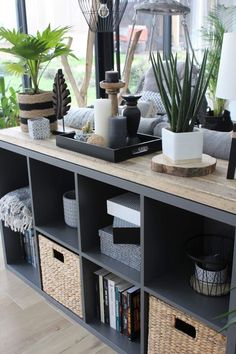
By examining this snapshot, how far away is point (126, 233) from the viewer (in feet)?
5.25

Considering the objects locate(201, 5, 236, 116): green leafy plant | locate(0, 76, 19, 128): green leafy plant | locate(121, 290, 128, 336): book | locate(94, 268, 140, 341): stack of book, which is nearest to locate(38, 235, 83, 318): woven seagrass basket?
locate(94, 268, 140, 341): stack of book

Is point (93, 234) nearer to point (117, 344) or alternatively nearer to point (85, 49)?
point (117, 344)

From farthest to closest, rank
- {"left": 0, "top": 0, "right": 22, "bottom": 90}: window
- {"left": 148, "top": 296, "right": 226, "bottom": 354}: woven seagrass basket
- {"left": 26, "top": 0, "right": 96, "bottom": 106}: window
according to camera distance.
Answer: {"left": 26, "top": 0, "right": 96, "bottom": 106}: window → {"left": 0, "top": 0, "right": 22, "bottom": 90}: window → {"left": 148, "top": 296, "right": 226, "bottom": 354}: woven seagrass basket

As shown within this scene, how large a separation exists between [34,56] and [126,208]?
0.90 m

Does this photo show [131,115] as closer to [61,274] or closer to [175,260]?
[175,260]

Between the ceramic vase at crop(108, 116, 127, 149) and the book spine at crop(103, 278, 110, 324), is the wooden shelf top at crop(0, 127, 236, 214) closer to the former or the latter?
the ceramic vase at crop(108, 116, 127, 149)

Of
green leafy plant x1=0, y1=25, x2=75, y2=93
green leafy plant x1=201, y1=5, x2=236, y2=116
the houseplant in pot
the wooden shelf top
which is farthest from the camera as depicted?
green leafy plant x1=201, y1=5, x2=236, y2=116

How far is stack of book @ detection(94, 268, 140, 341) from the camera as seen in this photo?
5.59 feet

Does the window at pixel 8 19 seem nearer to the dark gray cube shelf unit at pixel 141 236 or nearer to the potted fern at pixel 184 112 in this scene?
the dark gray cube shelf unit at pixel 141 236

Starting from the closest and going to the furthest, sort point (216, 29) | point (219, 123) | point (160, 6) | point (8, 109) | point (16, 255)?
point (16, 255) → point (8, 109) → point (219, 123) → point (160, 6) → point (216, 29)

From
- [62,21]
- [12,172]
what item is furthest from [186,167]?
[62,21]

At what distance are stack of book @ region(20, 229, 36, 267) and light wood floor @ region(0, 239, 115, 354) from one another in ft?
0.68

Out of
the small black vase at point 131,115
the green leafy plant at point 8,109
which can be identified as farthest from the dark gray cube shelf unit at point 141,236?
the green leafy plant at point 8,109

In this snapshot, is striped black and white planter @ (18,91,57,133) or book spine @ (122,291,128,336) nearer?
book spine @ (122,291,128,336)
